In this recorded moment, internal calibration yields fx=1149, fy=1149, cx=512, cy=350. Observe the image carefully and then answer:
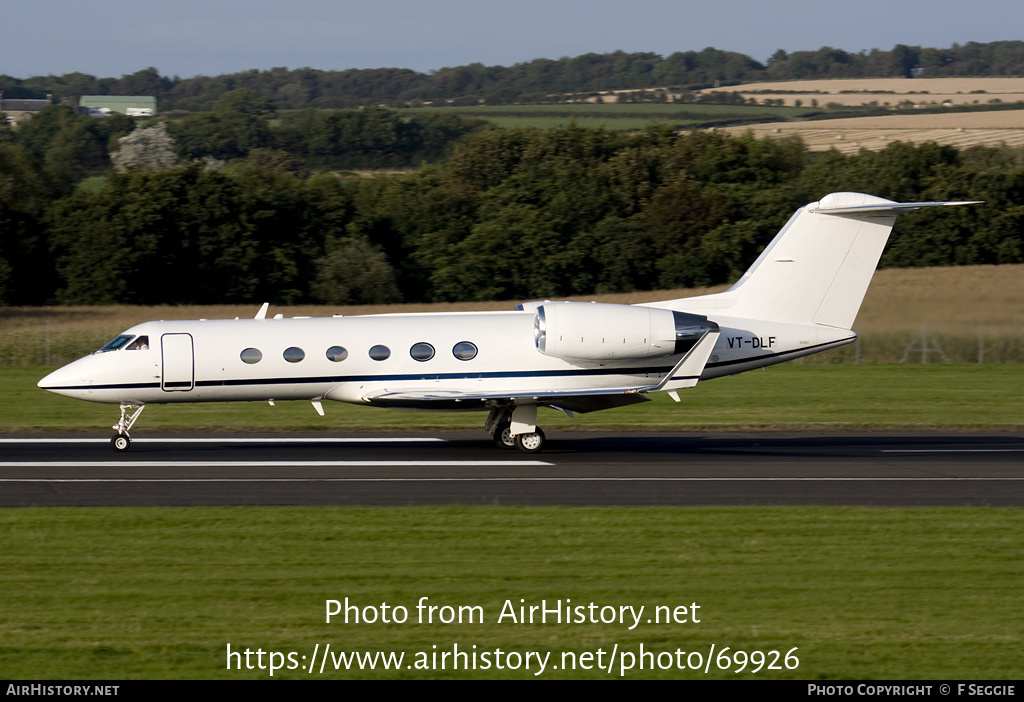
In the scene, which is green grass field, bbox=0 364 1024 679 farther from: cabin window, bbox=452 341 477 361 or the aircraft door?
cabin window, bbox=452 341 477 361

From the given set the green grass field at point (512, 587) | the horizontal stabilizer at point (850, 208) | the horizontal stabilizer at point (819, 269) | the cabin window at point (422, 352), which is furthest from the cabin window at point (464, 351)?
the horizontal stabilizer at point (850, 208)

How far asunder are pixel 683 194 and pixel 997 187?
16.8m

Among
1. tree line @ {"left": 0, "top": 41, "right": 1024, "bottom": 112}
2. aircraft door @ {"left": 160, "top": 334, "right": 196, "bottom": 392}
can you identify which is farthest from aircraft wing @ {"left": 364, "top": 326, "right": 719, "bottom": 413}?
tree line @ {"left": 0, "top": 41, "right": 1024, "bottom": 112}

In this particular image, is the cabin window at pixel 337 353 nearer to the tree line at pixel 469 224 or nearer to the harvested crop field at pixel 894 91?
the tree line at pixel 469 224

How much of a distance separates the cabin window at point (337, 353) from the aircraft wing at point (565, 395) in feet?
2.75

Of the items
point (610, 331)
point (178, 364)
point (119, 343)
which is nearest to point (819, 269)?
point (610, 331)

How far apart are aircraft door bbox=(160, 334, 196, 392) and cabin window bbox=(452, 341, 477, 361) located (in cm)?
475

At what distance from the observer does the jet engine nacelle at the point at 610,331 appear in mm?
20578

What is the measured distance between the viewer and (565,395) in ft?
66.8

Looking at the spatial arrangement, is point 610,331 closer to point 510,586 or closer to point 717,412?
point 717,412

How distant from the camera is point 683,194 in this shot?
66.4m

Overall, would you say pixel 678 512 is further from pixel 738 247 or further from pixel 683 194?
pixel 683 194

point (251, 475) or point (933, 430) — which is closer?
point (251, 475)
